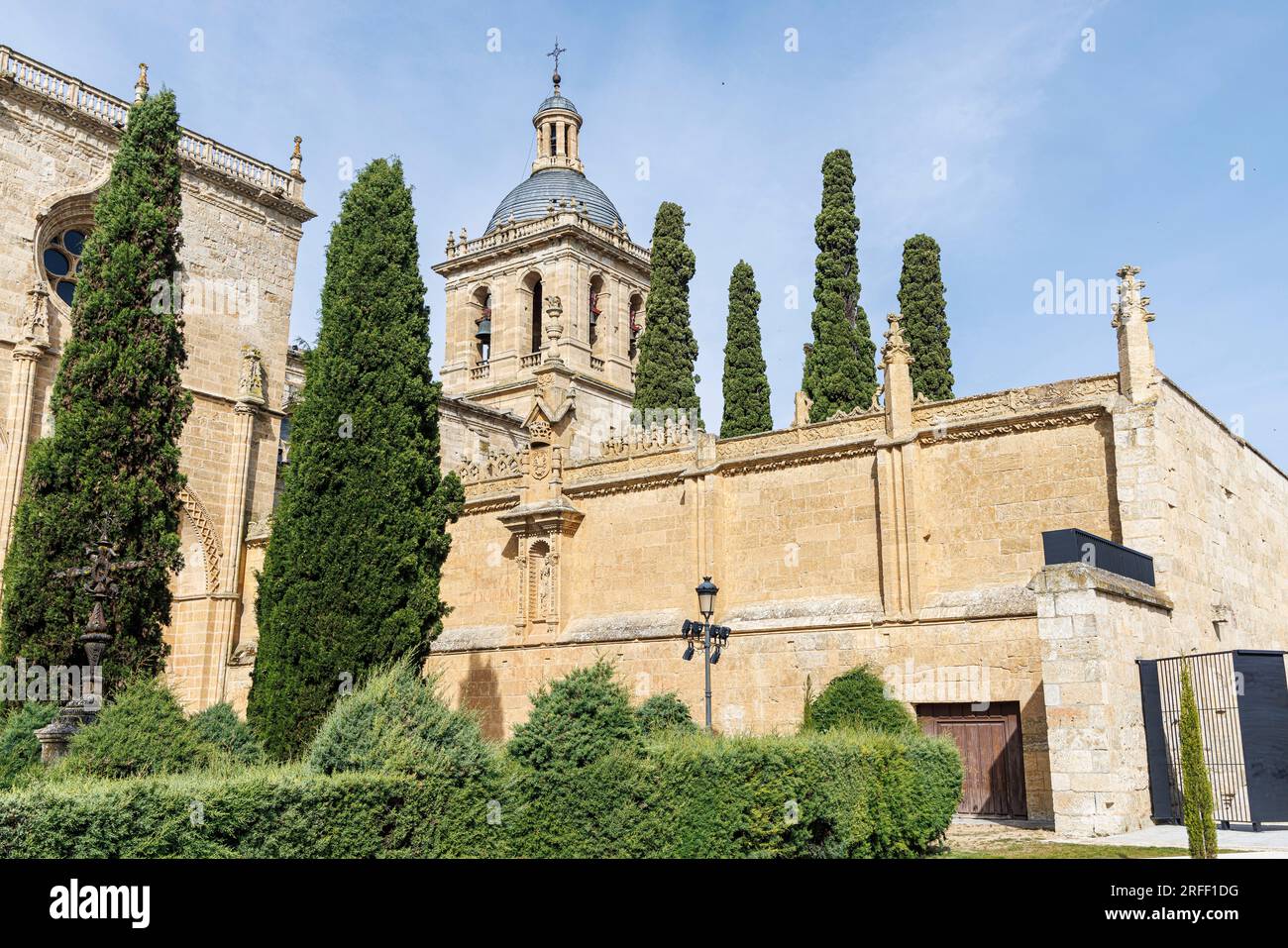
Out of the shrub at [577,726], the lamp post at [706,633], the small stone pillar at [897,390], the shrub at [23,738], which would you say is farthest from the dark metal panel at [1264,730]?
the shrub at [23,738]

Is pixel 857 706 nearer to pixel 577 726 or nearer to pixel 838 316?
pixel 577 726

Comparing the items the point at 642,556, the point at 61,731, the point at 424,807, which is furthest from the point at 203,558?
the point at 424,807

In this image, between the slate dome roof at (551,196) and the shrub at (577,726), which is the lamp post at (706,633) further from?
the slate dome roof at (551,196)

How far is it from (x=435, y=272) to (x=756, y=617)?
3150 centimetres

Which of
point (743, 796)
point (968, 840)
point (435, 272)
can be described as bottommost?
point (968, 840)

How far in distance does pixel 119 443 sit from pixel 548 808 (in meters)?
12.6

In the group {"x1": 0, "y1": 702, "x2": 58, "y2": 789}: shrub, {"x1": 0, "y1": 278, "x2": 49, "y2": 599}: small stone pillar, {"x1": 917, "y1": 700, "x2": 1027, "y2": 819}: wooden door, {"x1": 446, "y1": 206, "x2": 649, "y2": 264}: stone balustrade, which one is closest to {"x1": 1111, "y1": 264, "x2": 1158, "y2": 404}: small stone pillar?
{"x1": 917, "y1": 700, "x2": 1027, "y2": 819}: wooden door

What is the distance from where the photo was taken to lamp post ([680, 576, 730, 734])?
56.1 feet

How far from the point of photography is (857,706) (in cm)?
1780

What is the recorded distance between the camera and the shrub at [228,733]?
14781mm

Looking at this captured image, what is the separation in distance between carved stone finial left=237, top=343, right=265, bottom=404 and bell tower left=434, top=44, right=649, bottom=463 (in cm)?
1325
